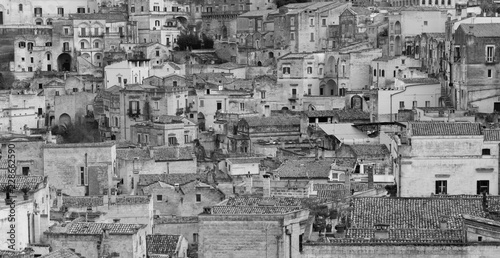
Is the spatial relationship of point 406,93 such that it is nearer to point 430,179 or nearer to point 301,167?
point 301,167

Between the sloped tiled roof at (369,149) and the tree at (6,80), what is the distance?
37776 mm

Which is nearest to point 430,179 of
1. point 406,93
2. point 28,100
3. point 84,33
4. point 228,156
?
point 228,156

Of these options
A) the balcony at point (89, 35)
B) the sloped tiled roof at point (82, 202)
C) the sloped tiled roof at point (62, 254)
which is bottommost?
the sloped tiled roof at point (62, 254)

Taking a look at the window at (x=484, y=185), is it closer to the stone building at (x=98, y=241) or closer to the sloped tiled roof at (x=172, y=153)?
the stone building at (x=98, y=241)

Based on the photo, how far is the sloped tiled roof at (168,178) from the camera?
49031mm

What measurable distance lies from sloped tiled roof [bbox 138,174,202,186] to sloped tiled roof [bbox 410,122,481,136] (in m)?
13.1

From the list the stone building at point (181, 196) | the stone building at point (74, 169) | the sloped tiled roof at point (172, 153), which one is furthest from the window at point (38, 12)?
the stone building at point (181, 196)

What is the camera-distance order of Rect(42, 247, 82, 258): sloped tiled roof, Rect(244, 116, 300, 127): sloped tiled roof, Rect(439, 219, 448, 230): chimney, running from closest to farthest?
Rect(439, 219, 448, 230): chimney → Rect(42, 247, 82, 258): sloped tiled roof → Rect(244, 116, 300, 127): sloped tiled roof

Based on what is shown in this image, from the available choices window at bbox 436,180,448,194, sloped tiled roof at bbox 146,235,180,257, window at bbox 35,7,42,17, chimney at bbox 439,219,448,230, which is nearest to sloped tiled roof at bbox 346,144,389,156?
window at bbox 436,180,448,194

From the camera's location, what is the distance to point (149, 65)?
8119 centimetres

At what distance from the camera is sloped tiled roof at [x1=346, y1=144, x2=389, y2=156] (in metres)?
50.8

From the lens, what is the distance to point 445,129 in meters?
37.3

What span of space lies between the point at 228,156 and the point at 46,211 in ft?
73.4

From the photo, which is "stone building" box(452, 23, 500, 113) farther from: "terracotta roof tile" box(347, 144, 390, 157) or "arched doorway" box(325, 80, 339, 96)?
"arched doorway" box(325, 80, 339, 96)
